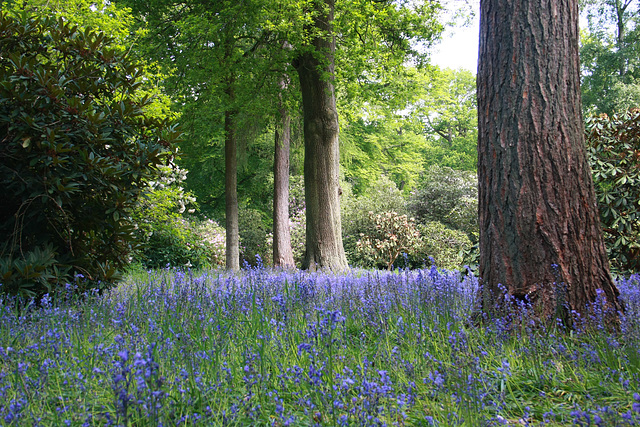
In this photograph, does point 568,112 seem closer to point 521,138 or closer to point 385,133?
point 521,138

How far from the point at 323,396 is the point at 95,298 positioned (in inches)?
142

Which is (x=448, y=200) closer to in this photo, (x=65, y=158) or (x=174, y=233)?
(x=174, y=233)

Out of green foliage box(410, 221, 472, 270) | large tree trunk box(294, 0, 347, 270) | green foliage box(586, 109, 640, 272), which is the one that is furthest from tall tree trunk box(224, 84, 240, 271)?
green foliage box(586, 109, 640, 272)

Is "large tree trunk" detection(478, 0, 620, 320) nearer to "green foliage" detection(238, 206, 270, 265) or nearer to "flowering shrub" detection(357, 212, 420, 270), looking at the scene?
"flowering shrub" detection(357, 212, 420, 270)

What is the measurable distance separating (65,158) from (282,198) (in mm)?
8579

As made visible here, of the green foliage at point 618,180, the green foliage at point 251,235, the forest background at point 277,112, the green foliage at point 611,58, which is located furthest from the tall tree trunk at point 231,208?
the green foliage at point 611,58

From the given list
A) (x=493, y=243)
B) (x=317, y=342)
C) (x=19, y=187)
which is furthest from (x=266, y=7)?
(x=317, y=342)

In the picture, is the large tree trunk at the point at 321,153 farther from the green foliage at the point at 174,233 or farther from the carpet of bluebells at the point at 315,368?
the carpet of bluebells at the point at 315,368

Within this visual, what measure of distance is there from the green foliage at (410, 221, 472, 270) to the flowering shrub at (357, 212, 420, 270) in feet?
1.26

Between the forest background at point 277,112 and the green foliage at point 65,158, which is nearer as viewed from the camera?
the green foliage at point 65,158

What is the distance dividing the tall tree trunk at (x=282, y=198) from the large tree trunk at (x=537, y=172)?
8778mm

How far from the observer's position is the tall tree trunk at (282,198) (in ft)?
40.7

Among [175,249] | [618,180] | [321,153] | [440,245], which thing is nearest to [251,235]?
[175,249]

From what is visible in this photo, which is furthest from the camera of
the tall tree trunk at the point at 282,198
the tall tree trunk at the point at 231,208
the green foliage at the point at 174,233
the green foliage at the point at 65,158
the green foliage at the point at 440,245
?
the green foliage at the point at 440,245
